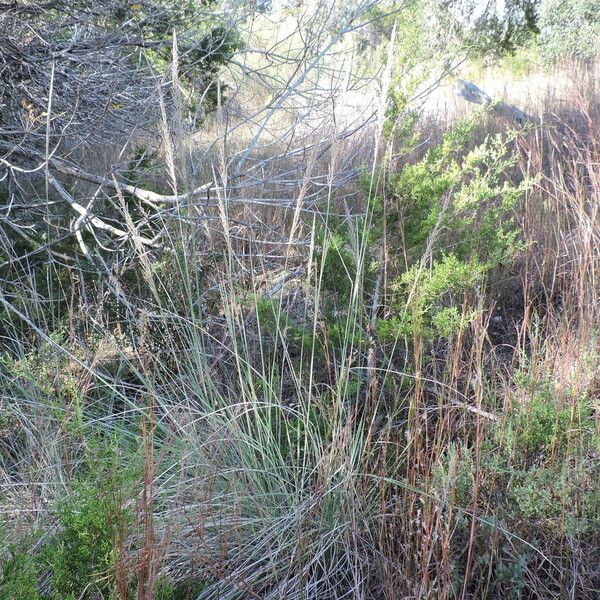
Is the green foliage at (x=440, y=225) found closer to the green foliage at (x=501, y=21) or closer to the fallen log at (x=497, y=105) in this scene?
the fallen log at (x=497, y=105)

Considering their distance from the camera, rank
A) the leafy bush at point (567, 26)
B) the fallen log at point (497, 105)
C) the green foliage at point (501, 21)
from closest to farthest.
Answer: the fallen log at point (497, 105), the leafy bush at point (567, 26), the green foliage at point (501, 21)

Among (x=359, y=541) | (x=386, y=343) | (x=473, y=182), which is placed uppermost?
(x=473, y=182)

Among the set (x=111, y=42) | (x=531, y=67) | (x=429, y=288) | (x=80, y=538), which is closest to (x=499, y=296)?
(x=429, y=288)

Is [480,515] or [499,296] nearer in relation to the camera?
[480,515]

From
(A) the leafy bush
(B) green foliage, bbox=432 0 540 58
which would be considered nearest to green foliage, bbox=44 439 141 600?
(A) the leafy bush

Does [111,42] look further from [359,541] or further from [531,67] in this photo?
[531,67]

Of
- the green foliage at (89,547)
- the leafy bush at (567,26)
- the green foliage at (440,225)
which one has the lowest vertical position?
the green foliage at (89,547)

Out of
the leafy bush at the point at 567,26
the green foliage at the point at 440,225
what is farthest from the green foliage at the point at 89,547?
the leafy bush at the point at 567,26

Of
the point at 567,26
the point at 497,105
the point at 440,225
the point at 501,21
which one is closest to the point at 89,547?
the point at 440,225

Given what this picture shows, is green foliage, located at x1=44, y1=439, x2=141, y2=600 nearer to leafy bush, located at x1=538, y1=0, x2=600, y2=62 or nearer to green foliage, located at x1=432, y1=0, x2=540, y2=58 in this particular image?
leafy bush, located at x1=538, y1=0, x2=600, y2=62

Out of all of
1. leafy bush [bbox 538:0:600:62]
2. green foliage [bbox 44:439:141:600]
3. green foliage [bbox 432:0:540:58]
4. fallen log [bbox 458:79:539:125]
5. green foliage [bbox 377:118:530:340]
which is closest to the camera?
green foliage [bbox 44:439:141:600]

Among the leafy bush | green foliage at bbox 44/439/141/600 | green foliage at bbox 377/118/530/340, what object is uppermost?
the leafy bush

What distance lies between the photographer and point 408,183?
2605 millimetres

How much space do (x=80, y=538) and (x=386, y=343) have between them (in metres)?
1.46
